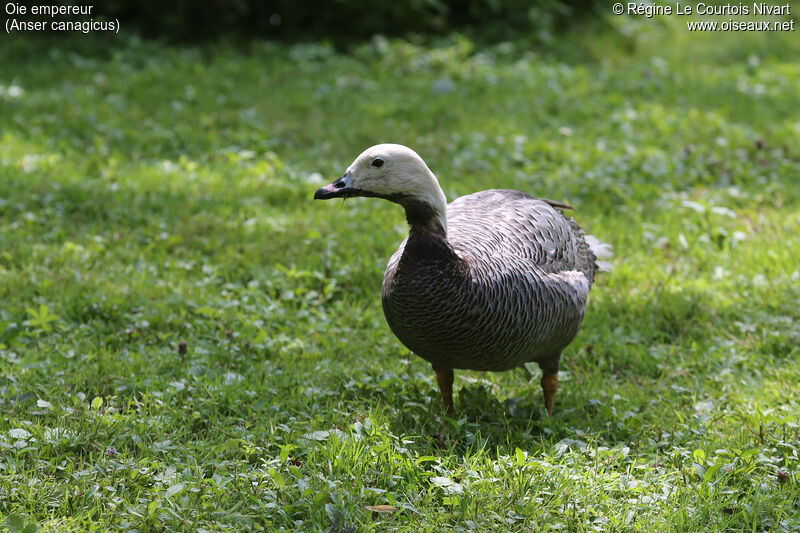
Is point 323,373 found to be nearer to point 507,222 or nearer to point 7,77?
point 507,222

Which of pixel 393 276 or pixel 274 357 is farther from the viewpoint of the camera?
pixel 274 357

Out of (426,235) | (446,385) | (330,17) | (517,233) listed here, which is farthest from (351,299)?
(330,17)

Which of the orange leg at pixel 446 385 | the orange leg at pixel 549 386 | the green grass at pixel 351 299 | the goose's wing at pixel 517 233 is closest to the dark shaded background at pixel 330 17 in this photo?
the green grass at pixel 351 299

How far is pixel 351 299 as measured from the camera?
5.79 m

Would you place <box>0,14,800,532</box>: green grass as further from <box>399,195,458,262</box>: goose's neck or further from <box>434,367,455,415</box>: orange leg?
<box>399,195,458,262</box>: goose's neck

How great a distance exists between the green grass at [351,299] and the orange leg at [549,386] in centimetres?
10

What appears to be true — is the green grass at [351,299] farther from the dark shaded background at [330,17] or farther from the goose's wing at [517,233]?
the goose's wing at [517,233]

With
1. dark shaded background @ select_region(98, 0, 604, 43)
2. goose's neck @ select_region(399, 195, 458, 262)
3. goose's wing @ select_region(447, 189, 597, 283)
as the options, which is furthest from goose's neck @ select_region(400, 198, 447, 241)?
dark shaded background @ select_region(98, 0, 604, 43)

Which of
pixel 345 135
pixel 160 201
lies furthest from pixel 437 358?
pixel 345 135

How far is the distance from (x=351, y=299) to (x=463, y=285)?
1.90 m

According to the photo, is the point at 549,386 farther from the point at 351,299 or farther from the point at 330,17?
the point at 330,17

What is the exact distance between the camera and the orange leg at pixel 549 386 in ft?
15.3

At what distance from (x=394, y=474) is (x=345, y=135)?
4.90m

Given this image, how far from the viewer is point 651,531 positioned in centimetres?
354
